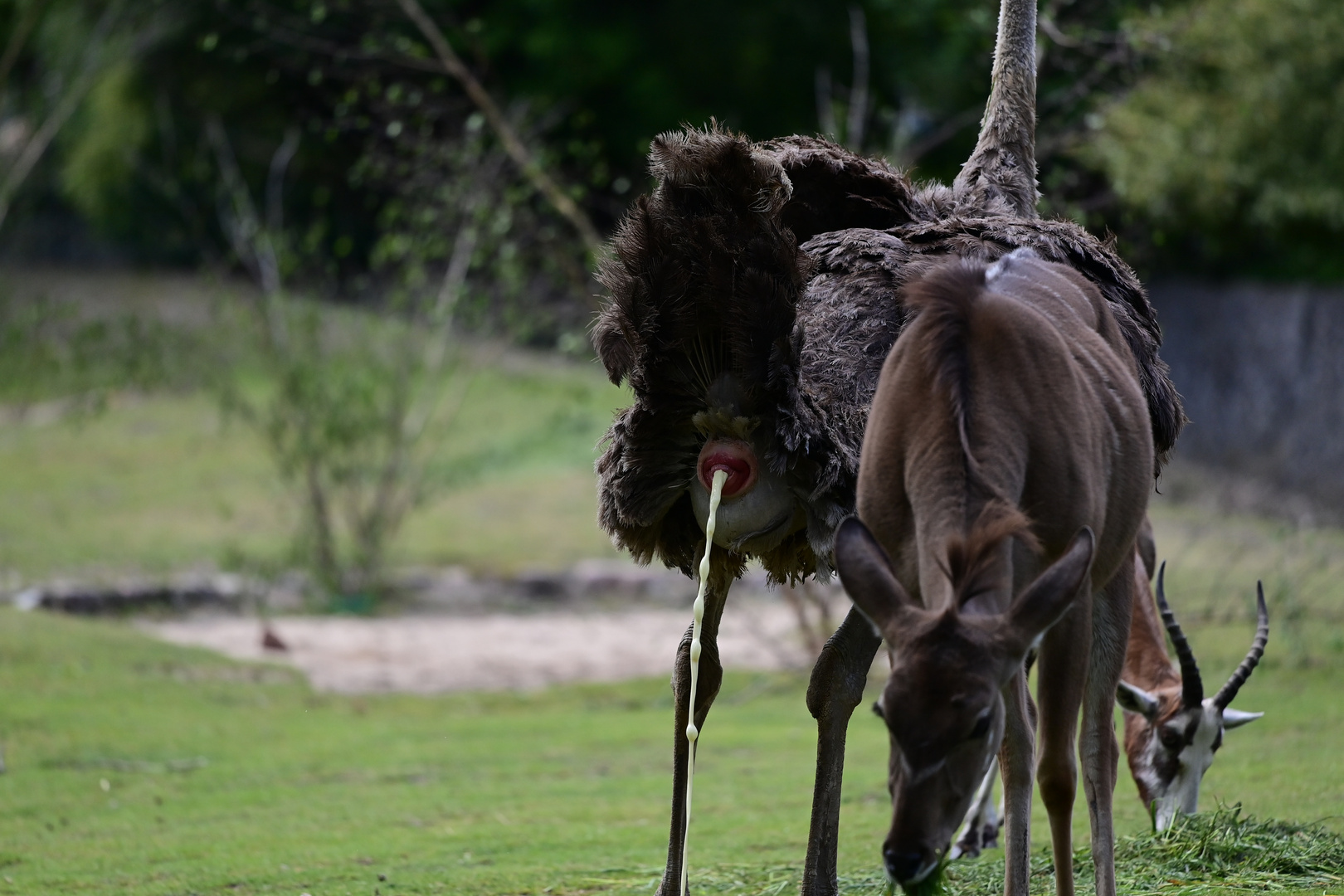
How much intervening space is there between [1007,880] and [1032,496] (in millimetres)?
1266

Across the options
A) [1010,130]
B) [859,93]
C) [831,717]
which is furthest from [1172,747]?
[859,93]

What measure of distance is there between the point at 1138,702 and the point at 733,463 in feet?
8.94

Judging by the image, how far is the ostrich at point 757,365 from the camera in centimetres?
489

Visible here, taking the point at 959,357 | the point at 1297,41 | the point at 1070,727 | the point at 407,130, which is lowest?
the point at 1070,727

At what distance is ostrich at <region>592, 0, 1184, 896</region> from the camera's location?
4891mm

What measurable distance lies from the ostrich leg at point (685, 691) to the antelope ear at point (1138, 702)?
203cm

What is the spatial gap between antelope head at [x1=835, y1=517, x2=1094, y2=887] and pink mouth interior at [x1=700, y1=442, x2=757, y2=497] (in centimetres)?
154

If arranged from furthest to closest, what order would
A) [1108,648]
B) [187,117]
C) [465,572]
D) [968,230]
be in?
[187,117] < [465,572] < [968,230] < [1108,648]

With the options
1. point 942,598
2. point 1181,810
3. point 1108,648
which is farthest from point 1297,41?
point 942,598

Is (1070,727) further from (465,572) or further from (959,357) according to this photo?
(465,572)

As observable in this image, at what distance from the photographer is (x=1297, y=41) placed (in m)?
15.6

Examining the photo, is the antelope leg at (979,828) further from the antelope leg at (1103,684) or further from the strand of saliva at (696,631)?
the strand of saliva at (696,631)

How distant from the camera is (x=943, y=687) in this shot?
329 centimetres

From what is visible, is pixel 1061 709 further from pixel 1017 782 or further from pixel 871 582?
pixel 871 582
